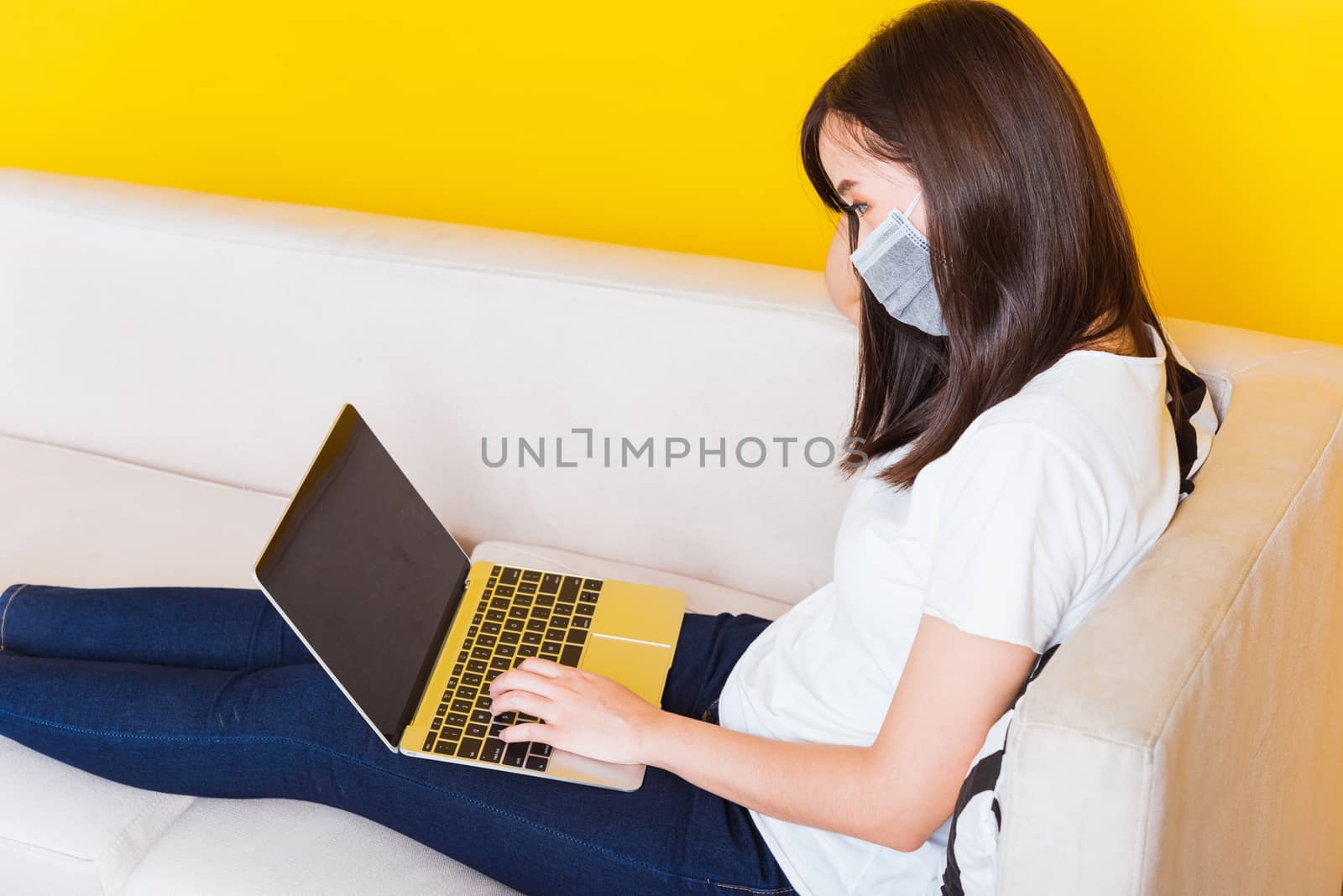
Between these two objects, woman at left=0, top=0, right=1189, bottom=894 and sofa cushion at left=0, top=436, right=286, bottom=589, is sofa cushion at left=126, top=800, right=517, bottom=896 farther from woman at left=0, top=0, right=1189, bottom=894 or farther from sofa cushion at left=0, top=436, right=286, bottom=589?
sofa cushion at left=0, top=436, right=286, bottom=589

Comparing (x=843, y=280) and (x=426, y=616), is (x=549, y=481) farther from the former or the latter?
(x=843, y=280)

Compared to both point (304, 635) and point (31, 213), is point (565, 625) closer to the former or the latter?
point (304, 635)

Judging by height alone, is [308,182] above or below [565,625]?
above

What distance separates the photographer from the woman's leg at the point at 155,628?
1.44 meters

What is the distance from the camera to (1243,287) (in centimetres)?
193

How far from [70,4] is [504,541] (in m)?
1.55

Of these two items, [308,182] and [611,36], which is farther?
[308,182]

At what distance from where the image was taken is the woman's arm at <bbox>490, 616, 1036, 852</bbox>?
0.92 meters

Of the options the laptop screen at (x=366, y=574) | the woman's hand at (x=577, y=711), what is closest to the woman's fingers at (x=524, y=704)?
the woman's hand at (x=577, y=711)

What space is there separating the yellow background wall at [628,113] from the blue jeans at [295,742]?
98cm

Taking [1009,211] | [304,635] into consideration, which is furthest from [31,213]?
[1009,211]

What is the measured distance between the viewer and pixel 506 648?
1.40 m

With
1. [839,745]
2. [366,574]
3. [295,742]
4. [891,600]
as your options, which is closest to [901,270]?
[891,600]

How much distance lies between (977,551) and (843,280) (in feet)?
1.75
